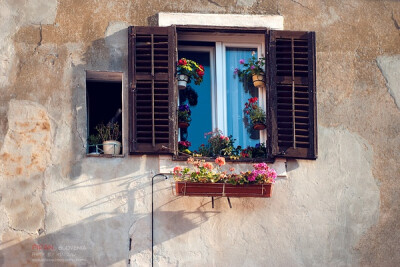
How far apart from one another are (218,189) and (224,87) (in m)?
1.59

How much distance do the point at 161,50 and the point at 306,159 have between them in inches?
79.3

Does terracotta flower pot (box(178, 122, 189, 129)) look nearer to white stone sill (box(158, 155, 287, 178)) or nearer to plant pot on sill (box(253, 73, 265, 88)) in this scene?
white stone sill (box(158, 155, 287, 178))

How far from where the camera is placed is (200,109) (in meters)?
12.3

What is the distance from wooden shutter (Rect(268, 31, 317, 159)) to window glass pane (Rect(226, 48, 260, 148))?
0.41 m

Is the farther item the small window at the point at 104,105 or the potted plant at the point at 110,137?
the small window at the point at 104,105

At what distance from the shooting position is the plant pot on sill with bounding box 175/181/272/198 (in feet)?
36.9

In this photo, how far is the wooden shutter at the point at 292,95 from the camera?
1180cm

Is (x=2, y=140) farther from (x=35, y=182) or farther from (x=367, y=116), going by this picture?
(x=367, y=116)

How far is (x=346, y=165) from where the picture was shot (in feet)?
39.2

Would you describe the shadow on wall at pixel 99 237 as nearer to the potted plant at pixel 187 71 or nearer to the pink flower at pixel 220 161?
the pink flower at pixel 220 161

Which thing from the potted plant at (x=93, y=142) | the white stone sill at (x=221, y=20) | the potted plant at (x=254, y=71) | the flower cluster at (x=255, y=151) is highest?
the white stone sill at (x=221, y=20)

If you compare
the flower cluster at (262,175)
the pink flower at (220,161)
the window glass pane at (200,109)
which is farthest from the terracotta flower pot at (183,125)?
the flower cluster at (262,175)

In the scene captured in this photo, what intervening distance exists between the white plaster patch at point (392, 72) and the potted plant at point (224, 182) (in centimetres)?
192

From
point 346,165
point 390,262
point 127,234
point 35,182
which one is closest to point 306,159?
point 346,165
